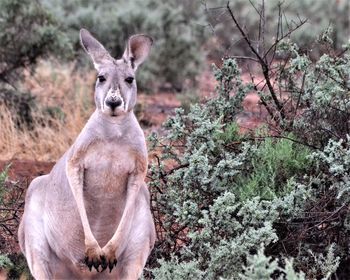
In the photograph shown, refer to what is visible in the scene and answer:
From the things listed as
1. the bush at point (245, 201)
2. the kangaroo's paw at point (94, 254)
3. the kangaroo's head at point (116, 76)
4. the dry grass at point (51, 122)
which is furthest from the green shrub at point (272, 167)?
the dry grass at point (51, 122)

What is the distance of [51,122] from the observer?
36.6ft

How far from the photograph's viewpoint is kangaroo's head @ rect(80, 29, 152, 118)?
186 inches

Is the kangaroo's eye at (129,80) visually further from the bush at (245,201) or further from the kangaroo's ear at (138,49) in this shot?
the bush at (245,201)

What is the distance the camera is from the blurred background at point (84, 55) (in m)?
10.2

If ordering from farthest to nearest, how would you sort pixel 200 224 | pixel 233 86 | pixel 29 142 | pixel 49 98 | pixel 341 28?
pixel 341 28
pixel 49 98
pixel 29 142
pixel 233 86
pixel 200 224

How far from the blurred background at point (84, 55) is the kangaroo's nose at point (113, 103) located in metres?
1.99

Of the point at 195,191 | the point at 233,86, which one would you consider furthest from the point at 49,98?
the point at 195,191

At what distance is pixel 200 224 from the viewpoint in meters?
5.88

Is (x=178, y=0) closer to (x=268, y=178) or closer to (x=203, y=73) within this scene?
(x=203, y=73)

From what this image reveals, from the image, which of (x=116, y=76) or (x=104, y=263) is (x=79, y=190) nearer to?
(x=104, y=263)

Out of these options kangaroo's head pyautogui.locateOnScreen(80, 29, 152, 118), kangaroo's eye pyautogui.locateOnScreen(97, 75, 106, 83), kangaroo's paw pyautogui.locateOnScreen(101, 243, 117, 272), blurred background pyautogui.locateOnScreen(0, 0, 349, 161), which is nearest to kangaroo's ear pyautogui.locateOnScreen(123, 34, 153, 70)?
kangaroo's head pyautogui.locateOnScreen(80, 29, 152, 118)

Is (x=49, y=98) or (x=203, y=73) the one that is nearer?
(x=49, y=98)

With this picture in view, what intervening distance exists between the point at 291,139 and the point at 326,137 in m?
0.30

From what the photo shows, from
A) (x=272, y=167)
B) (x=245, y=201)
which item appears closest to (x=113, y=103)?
(x=245, y=201)
